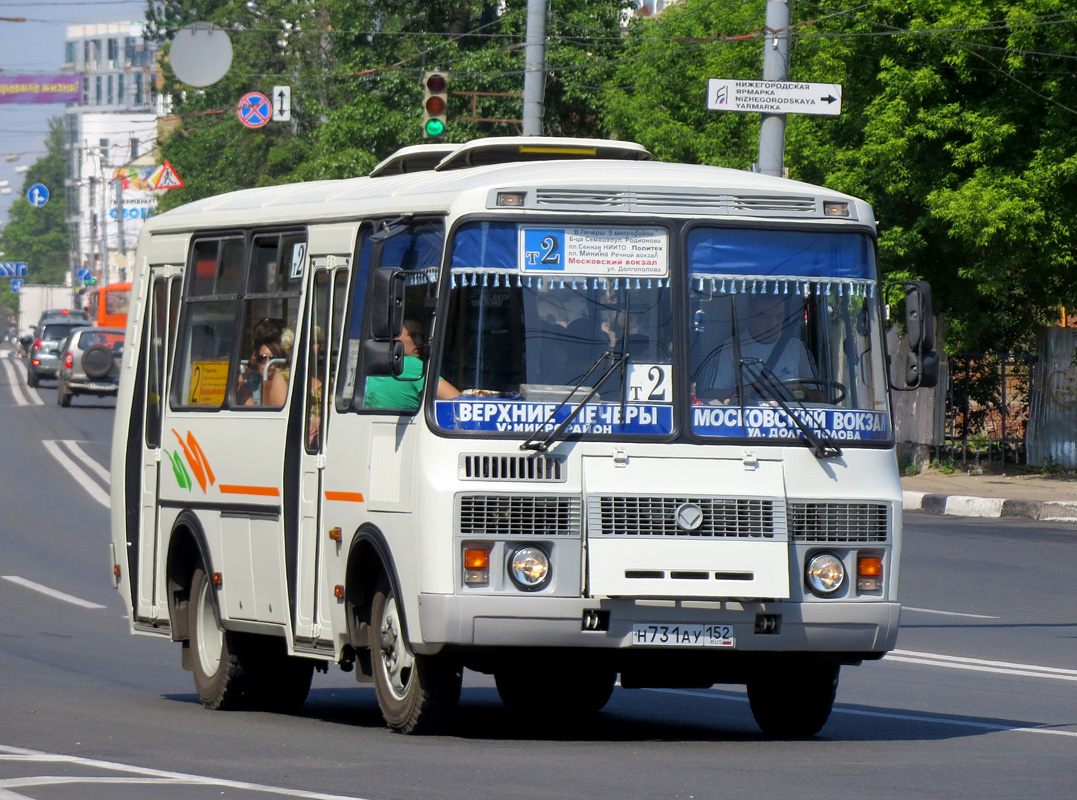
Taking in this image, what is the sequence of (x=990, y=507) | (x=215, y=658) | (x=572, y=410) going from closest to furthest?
1. (x=572, y=410)
2. (x=215, y=658)
3. (x=990, y=507)

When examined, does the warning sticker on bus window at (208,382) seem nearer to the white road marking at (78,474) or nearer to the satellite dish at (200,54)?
the white road marking at (78,474)

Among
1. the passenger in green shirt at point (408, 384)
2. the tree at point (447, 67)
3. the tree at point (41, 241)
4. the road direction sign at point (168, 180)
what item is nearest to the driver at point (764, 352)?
the passenger in green shirt at point (408, 384)

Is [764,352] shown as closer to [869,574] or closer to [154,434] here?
[869,574]

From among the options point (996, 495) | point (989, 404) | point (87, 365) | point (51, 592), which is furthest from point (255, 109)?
point (51, 592)

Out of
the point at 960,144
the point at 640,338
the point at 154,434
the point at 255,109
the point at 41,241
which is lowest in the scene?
the point at 41,241

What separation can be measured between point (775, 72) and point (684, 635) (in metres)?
12.2

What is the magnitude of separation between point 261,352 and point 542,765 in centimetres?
329

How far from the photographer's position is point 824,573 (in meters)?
8.81

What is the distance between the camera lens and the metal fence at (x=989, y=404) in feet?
94.1

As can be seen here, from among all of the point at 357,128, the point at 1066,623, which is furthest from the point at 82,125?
the point at 1066,623

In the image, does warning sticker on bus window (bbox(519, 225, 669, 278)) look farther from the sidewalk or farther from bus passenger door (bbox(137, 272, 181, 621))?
the sidewalk

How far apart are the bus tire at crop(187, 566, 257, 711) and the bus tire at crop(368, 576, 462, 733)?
183cm

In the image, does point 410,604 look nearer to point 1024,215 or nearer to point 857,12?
point 1024,215

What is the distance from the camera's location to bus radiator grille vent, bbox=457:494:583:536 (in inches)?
336
